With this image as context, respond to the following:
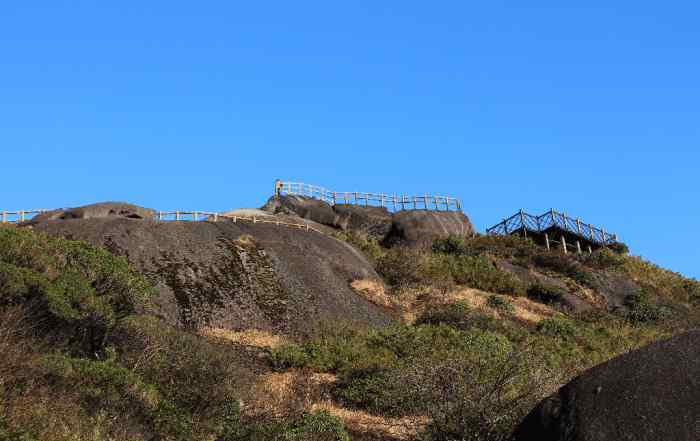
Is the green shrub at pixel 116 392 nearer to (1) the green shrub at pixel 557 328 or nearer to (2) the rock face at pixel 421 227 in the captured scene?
(1) the green shrub at pixel 557 328

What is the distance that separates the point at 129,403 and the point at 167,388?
2.50 m

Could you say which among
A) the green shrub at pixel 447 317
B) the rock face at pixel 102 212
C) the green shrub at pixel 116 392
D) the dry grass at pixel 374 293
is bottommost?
the green shrub at pixel 116 392

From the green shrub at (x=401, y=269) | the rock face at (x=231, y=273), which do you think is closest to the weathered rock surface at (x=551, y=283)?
the green shrub at (x=401, y=269)

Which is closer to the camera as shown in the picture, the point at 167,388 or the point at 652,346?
the point at 652,346

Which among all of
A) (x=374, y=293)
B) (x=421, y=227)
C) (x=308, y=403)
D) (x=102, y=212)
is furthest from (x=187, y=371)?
(x=421, y=227)

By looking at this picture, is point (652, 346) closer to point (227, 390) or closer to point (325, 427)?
point (325, 427)

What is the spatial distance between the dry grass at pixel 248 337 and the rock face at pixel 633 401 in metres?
18.8

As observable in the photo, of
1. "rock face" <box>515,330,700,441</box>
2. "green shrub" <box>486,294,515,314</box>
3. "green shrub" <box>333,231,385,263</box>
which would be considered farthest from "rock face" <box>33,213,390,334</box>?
"rock face" <box>515,330,700,441</box>

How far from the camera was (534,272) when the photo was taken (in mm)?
54656

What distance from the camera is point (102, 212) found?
4622 centimetres

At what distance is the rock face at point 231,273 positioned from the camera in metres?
35.9

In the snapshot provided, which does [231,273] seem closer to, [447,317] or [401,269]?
[447,317]

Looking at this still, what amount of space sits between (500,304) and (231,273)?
48.2ft

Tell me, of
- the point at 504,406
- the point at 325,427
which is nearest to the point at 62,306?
the point at 325,427
